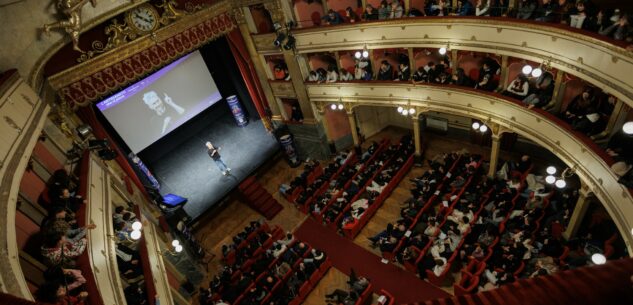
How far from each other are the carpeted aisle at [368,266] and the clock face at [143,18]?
374 inches

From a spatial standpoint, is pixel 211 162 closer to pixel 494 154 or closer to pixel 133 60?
pixel 133 60

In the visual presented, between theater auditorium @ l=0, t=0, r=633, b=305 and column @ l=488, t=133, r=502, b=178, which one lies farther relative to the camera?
column @ l=488, t=133, r=502, b=178

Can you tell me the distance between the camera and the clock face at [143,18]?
12446 mm

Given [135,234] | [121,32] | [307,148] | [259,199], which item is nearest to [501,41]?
[307,148]

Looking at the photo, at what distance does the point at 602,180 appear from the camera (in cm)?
900

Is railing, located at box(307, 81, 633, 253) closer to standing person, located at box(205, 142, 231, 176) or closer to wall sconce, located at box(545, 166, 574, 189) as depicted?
wall sconce, located at box(545, 166, 574, 189)

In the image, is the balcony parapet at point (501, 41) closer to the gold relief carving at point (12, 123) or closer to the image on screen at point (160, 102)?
the image on screen at point (160, 102)

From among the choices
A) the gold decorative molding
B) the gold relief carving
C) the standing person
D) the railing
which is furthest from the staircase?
the gold relief carving

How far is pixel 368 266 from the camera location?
12.9 m

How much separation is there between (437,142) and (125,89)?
540 inches

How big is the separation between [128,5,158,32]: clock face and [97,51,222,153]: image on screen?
2.79 meters

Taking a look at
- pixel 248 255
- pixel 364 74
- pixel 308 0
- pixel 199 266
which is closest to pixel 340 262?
pixel 248 255

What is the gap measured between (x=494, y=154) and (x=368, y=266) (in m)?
6.17

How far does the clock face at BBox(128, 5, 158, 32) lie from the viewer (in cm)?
1245
